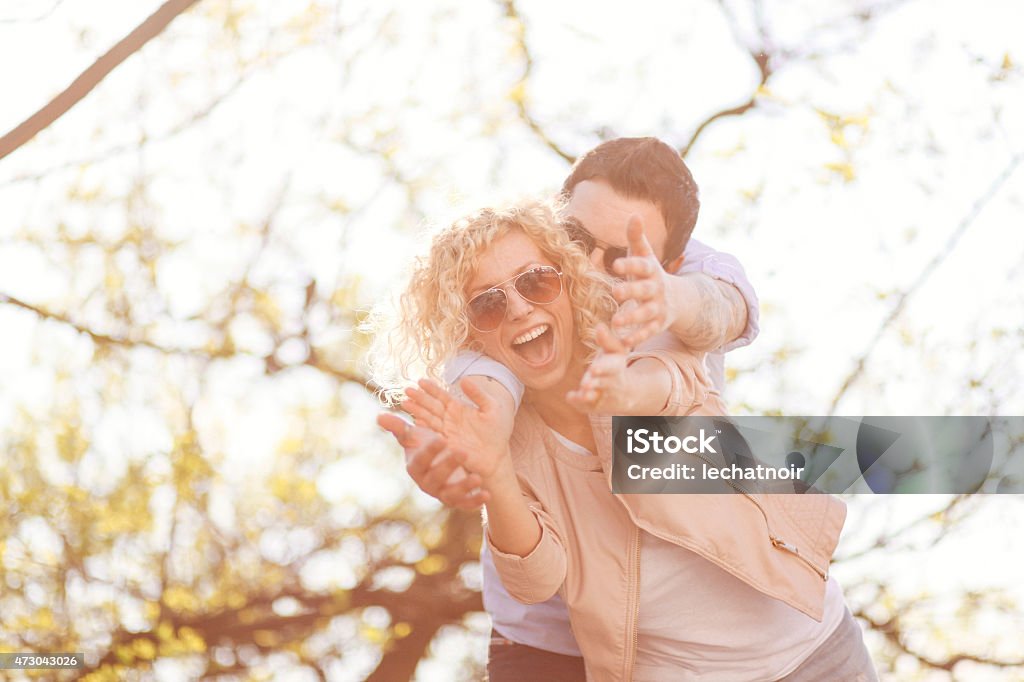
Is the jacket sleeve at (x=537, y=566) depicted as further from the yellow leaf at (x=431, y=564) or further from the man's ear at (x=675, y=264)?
the yellow leaf at (x=431, y=564)

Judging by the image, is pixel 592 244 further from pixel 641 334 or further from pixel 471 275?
pixel 641 334

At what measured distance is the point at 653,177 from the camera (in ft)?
7.26

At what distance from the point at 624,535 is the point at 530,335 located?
1.37 feet

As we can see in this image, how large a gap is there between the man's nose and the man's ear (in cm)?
51

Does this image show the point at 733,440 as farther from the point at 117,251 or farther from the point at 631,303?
the point at 117,251

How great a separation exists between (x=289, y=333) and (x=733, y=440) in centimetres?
298

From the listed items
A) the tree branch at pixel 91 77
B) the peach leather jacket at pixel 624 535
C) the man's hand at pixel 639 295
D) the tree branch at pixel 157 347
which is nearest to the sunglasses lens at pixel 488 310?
the peach leather jacket at pixel 624 535

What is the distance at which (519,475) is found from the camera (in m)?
1.90

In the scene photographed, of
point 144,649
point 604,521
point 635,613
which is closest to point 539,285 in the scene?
point 604,521

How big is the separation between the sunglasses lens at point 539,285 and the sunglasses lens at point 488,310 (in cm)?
4

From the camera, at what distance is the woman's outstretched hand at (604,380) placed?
151 centimetres

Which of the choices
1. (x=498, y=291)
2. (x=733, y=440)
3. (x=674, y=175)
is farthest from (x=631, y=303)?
(x=674, y=175)

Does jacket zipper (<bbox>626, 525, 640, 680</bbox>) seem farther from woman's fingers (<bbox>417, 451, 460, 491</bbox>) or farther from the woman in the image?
woman's fingers (<bbox>417, 451, 460, 491</bbox>)

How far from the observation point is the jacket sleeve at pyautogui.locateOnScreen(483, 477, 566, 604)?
68.4 inches
